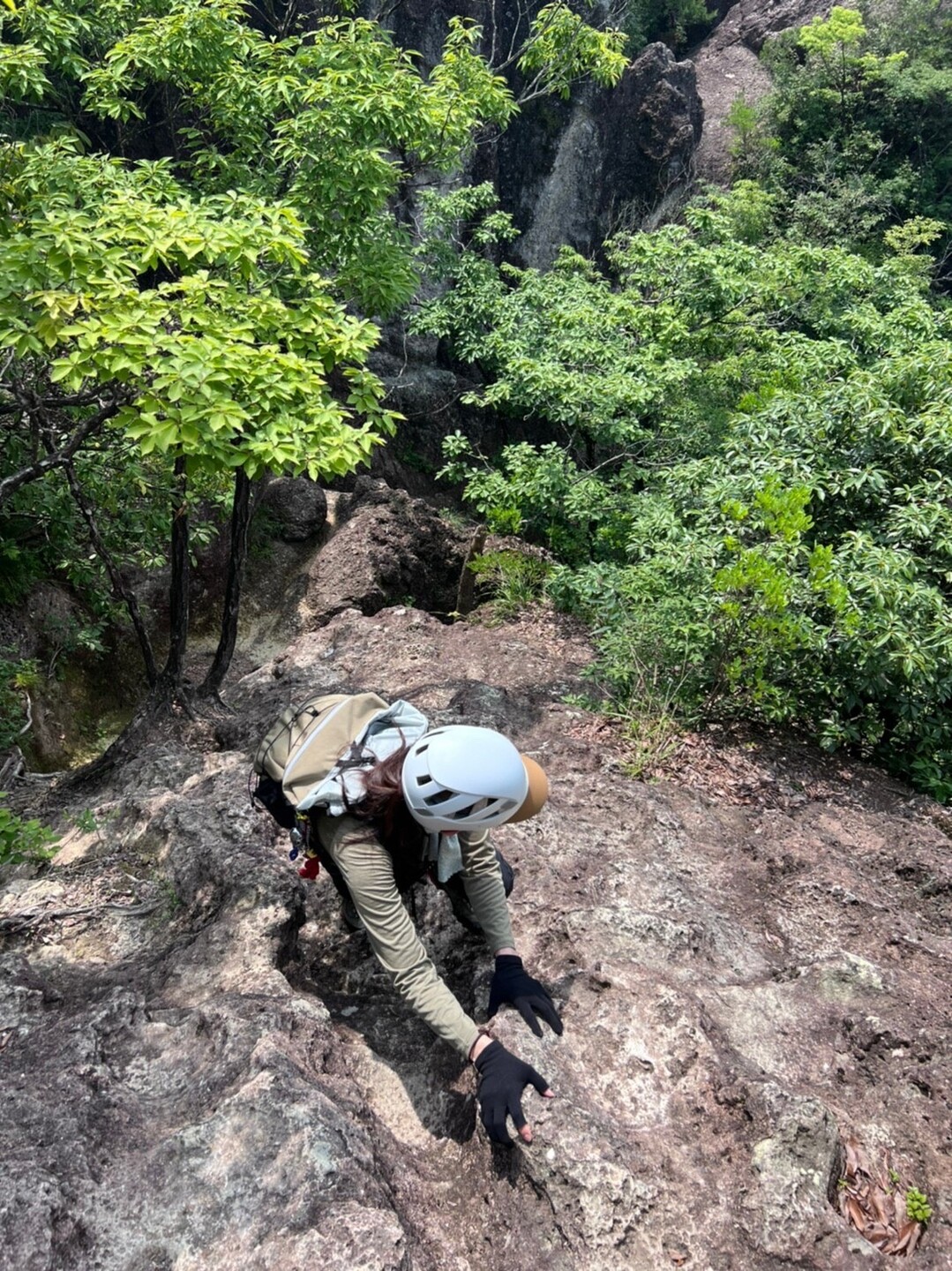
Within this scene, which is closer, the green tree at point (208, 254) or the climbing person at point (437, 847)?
the climbing person at point (437, 847)

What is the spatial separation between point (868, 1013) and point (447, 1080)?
5.25 feet

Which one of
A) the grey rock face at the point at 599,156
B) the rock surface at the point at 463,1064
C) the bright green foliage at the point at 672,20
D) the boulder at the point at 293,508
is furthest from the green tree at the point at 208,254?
the bright green foliage at the point at 672,20

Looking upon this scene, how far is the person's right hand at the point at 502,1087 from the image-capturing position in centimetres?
246

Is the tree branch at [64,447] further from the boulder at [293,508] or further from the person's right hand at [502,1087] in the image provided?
the boulder at [293,508]

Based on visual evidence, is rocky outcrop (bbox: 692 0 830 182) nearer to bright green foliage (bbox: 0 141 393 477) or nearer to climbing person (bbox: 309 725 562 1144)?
bright green foliage (bbox: 0 141 393 477)

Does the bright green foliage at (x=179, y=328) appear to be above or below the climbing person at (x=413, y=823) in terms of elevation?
above

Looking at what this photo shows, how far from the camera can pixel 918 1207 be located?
2504mm

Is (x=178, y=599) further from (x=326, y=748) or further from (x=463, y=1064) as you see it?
(x=463, y=1064)

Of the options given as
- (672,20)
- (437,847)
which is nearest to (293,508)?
(437,847)

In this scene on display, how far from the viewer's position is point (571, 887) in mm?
3945

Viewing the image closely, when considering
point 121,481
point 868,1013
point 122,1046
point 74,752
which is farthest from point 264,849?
point 74,752

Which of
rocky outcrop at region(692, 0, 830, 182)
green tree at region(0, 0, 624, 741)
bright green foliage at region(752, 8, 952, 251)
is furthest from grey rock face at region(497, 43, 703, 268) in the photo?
green tree at region(0, 0, 624, 741)

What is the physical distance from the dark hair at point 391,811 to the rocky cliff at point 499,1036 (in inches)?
27.6

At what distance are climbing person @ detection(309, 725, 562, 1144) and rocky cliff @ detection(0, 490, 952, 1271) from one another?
0.57ft
